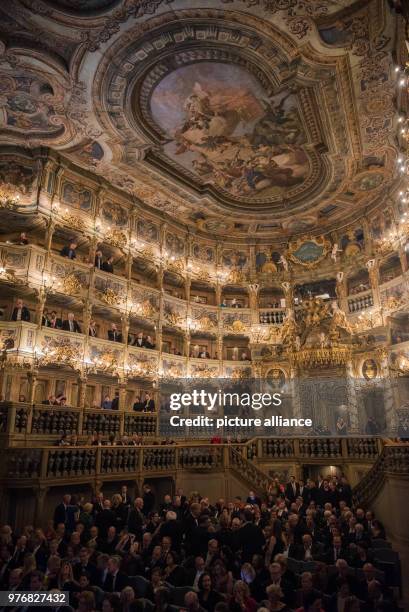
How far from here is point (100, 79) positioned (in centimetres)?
1733

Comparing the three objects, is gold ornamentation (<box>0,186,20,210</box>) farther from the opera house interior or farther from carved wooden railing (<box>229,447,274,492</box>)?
carved wooden railing (<box>229,447,274,492</box>)

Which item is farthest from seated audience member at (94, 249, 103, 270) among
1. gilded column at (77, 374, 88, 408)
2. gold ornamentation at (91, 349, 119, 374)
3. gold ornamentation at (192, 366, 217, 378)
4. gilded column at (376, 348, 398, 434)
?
gilded column at (376, 348, 398, 434)

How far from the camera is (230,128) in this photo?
20.6 meters

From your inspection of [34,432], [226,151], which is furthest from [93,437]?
[226,151]

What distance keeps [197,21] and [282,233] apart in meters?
16.7

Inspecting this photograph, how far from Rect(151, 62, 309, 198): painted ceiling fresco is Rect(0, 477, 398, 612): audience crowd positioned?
53.0ft

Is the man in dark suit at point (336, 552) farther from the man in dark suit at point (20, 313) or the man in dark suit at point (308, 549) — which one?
the man in dark suit at point (20, 313)

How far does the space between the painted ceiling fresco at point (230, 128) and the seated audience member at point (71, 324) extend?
31.9 ft

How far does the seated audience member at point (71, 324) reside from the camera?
810 inches

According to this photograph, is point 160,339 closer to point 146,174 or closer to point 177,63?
point 146,174

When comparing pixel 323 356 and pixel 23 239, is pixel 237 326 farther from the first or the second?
pixel 23 239

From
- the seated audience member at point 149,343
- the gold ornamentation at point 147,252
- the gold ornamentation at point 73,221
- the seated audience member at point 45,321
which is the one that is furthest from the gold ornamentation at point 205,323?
the seated audience member at point 45,321

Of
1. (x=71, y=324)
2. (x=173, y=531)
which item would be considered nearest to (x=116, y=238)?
(x=71, y=324)

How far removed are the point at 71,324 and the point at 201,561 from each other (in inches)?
607
